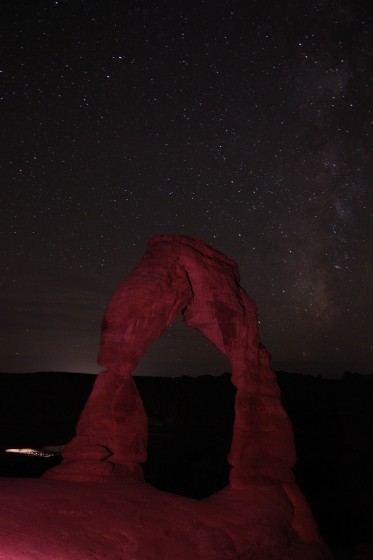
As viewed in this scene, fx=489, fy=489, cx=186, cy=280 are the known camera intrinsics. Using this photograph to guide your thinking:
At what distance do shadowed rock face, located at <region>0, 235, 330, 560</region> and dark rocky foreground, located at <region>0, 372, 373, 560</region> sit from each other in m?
6.12

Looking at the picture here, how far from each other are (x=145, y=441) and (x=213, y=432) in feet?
138

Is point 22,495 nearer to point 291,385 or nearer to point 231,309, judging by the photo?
point 231,309

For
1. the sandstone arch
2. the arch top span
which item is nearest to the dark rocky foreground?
the sandstone arch

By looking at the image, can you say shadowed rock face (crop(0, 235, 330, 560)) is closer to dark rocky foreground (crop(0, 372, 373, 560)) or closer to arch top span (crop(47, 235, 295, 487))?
arch top span (crop(47, 235, 295, 487))

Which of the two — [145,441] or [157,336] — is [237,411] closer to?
[145,441]

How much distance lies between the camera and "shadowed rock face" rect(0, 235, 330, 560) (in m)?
8.35

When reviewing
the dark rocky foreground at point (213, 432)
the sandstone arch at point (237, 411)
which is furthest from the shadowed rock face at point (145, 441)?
the dark rocky foreground at point (213, 432)

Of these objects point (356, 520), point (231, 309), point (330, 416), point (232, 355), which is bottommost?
point (356, 520)

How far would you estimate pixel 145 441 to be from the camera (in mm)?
11023

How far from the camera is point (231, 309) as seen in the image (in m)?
12.9

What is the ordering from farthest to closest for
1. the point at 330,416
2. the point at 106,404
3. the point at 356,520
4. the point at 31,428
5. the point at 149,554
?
1. the point at 31,428
2. the point at 330,416
3. the point at 356,520
4. the point at 106,404
5. the point at 149,554

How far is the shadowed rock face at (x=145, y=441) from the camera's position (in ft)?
27.4

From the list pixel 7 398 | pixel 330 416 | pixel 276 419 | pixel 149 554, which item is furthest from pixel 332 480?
pixel 7 398

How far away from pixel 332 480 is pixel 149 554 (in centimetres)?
2790
